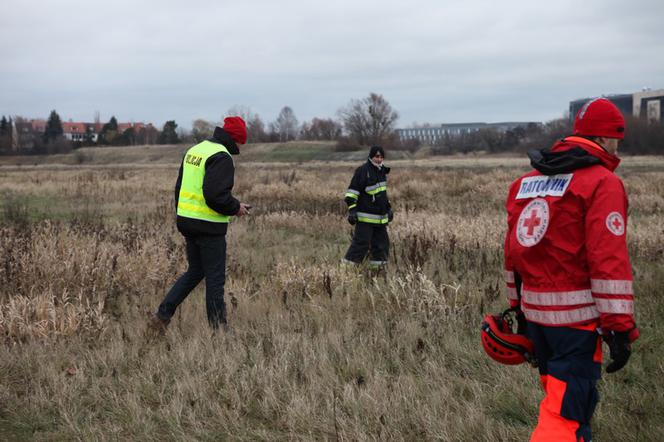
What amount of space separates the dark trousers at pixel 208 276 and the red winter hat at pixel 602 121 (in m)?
3.16

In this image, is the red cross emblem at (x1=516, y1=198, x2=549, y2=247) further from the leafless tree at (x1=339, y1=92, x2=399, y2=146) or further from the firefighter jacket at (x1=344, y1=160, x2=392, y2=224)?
the leafless tree at (x1=339, y1=92, x2=399, y2=146)

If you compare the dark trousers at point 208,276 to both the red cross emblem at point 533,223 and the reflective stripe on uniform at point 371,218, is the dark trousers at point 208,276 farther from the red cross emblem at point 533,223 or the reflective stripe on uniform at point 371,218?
the reflective stripe on uniform at point 371,218

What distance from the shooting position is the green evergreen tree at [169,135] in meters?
98.8

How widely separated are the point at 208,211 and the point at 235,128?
0.77 metres

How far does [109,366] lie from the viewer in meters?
4.38

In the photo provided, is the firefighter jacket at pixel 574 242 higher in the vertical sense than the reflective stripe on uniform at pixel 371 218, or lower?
higher

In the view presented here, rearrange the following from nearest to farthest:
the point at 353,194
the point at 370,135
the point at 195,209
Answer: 1. the point at 195,209
2. the point at 353,194
3. the point at 370,135

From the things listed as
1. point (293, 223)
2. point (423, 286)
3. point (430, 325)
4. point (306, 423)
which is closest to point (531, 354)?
point (306, 423)

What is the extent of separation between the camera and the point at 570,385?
2.48 metres

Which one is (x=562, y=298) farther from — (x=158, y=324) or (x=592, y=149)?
(x=158, y=324)

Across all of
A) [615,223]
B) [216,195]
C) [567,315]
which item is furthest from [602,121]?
[216,195]

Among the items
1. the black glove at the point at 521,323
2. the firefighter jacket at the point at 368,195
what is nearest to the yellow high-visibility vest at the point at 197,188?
the black glove at the point at 521,323

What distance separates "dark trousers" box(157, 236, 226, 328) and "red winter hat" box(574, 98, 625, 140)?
124 inches

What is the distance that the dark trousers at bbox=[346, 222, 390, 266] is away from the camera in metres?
7.86
